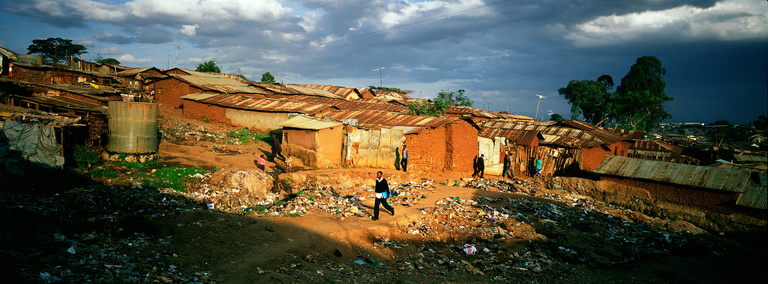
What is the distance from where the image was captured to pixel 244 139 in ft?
60.1

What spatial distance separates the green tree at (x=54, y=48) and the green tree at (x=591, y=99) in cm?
5229

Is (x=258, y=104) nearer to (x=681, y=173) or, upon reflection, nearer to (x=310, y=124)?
(x=310, y=124)

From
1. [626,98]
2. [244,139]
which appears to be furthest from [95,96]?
[626,98]

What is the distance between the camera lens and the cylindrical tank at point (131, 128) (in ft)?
36.8

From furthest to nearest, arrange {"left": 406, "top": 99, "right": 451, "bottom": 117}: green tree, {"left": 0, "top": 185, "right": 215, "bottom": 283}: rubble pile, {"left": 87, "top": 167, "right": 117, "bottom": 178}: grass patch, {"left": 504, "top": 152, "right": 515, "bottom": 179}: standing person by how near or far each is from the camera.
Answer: {"left": 406, "top": 99, "right": 451, "bottom": 117}: green tree, {"left": 504, "top": 152, "right": 515, "bottom": 179}: standing person, {"left": 87, "top": 167, "right": 117, "bottom": 178}: grass patch, {"left": 0, "top": 185, "right": 215, "bottom": 283}: rubble pile

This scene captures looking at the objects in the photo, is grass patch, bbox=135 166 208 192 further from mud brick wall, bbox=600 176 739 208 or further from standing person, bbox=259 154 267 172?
mud brick wall, bbox=600 176 739 208

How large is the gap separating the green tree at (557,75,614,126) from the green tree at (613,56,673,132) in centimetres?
114

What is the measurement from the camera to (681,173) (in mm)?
12023

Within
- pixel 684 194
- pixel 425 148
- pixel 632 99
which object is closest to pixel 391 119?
pixel 425 148

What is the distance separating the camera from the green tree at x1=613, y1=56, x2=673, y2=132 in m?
36.5

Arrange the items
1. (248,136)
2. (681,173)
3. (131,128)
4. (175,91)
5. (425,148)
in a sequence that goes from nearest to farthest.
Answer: (131,128), (681,173), (425,148), (248,136), (175,91)

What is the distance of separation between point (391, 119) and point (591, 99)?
33.6 m

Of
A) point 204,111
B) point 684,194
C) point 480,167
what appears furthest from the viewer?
point 204,111

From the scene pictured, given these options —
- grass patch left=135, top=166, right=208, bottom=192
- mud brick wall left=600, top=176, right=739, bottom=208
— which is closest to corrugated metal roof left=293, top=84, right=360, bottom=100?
grass patch left=135, top=166, right=208, bottom=192
